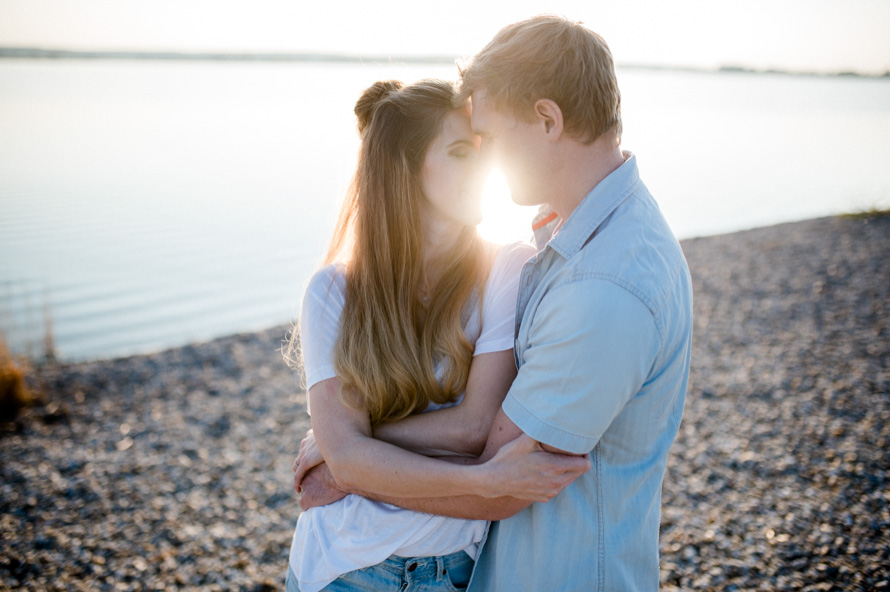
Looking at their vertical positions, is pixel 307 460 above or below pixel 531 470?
below

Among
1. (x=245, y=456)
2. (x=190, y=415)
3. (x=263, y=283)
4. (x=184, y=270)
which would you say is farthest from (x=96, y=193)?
(x=245, y=456)

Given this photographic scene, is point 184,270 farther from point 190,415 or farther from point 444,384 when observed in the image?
point 444,384

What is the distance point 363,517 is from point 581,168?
124 cm

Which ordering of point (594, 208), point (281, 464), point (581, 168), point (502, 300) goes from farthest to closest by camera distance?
point (281, 464) → point (502, 300) → point (581, 168) → point (594, 208)

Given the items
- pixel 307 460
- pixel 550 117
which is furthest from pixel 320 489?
pixel 550 117

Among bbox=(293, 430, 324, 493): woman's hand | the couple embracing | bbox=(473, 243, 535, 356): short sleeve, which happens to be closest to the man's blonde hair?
the couple embracing

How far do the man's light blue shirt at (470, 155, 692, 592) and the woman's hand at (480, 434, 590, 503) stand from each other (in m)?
0.05

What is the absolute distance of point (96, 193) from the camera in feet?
53.3

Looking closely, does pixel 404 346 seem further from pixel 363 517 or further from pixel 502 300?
pixel 363 517

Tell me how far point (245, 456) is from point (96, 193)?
44.9 ft

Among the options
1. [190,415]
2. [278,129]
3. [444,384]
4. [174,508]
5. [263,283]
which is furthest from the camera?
[278,129]

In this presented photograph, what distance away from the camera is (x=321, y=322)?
211 centimetres

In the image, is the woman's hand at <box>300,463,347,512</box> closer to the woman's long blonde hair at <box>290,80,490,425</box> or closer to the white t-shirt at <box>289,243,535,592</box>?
the white t-shirt at <box>289,243,535,592</box>

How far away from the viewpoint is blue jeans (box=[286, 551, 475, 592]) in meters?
1.97
